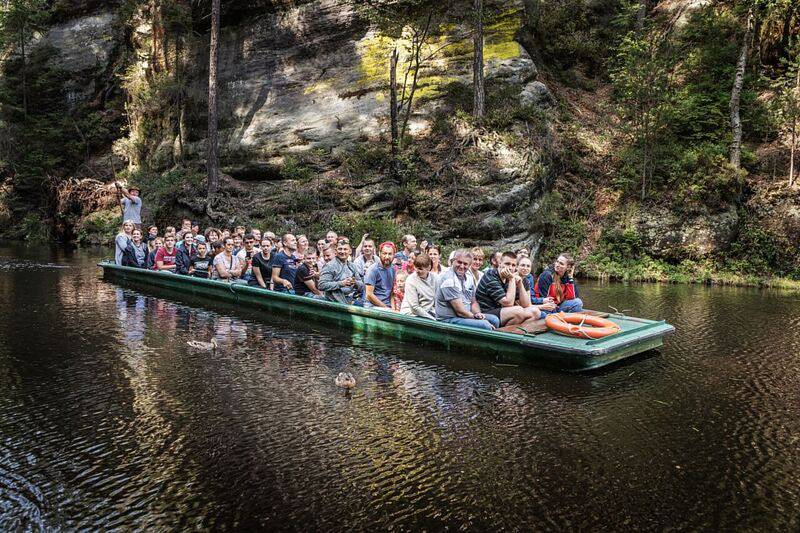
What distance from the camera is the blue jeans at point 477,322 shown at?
7.75 meters

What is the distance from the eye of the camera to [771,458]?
4832 millimetres

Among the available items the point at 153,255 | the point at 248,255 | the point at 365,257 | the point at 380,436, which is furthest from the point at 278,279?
the point at 380,436

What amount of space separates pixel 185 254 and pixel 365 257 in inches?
208

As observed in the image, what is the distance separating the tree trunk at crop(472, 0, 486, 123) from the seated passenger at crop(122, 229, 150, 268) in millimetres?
10747

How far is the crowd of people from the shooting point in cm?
792

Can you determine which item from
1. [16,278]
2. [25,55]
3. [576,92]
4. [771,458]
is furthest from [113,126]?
[771,458]

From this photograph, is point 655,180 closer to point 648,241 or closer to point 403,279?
point 648,241

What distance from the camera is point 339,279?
965 centimetres

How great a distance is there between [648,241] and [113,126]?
91.1ft

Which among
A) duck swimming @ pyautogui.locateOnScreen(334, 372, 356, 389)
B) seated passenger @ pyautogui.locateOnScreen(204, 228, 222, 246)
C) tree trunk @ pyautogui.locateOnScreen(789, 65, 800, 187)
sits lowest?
duck swimming @ pyautogui.locateOnScreen(334, 372, 356, 389)

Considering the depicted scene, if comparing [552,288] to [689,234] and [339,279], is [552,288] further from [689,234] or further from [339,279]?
[689,234]

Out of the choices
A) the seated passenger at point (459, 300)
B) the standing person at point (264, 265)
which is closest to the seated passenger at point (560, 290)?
the seated passenger at point (459, 300)

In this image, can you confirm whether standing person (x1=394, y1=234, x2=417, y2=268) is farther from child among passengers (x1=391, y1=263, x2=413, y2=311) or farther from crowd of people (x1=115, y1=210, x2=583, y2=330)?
child among passengers (x1=391, y1=263, x2=413, y2=311)

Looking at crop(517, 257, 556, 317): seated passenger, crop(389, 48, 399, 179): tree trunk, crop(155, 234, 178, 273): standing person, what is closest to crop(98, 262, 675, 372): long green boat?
crop(517, 257, 556, 317): seated passenger
